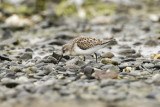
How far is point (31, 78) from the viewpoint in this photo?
7.78 metres

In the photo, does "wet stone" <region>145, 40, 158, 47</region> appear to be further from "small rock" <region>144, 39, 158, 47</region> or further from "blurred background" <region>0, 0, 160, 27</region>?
"blurred background" <region>0, 0, 160, 27</region>

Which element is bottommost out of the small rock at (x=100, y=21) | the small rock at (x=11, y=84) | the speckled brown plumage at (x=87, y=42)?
the small rock at (x=11, y=84)

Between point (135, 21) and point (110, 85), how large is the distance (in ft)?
39.2

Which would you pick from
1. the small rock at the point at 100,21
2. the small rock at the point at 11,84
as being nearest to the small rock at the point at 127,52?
the small rock at the point at 11,84

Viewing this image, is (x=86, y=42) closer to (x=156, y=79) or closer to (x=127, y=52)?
(x=127, y=52)

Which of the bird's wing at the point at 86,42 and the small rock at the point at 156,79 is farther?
the bird's wing at the point at 86,42

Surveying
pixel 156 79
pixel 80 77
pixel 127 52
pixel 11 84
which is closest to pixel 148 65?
pixel 156 79

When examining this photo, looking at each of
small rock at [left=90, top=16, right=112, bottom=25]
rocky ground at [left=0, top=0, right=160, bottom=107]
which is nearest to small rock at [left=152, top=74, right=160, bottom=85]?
rocky ground at [left=0, top=0, right=160, bottom=107]

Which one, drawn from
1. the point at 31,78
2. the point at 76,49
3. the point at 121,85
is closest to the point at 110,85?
the point at 121,85

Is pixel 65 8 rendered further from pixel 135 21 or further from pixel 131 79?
pixel 131 79

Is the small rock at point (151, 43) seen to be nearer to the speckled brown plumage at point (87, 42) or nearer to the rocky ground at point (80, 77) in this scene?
the rocky ground at point (80, 77)

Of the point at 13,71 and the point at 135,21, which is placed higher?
the point at 135,21

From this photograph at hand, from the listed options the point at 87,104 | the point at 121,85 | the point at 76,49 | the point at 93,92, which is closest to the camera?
Result: the point at 87,104

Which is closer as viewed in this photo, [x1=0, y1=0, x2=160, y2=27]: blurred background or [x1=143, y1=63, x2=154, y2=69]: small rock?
[x1=143, y1=63, x2=154, y2=69]: small rock
